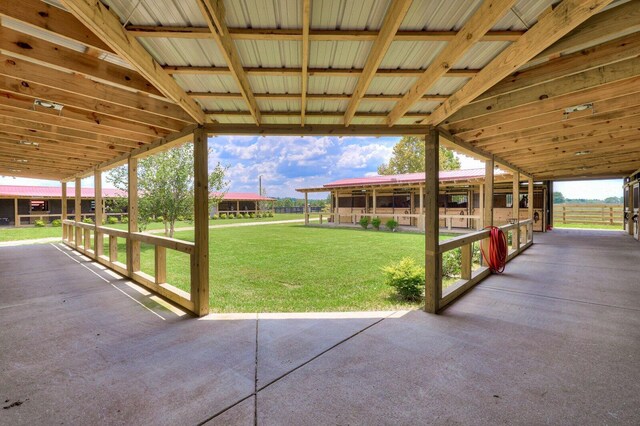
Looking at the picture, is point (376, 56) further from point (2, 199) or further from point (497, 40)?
point (2, 199)

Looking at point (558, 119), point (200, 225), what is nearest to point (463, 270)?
point (558, 119)

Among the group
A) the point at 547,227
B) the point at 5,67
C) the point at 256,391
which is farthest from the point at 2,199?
the point at 547,227

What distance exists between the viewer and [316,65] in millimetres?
2799

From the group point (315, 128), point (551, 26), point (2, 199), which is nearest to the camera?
point (551, 26)

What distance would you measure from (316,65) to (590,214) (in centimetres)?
2485

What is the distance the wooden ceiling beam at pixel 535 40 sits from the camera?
1.77m

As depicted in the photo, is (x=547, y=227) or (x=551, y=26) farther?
(x=547, y=227)

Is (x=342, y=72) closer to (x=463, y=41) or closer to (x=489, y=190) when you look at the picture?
(x=463, y=41)

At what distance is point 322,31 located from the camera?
2.23 meters

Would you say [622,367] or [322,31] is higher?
[322,31]

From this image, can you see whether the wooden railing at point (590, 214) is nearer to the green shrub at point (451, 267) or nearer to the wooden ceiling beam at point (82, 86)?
the green shrub at point (451, 267)

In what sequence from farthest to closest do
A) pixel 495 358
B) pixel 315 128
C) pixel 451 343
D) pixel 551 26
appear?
pixel 315 128
pixel 451 343
pixel 495 358
pixel 551 26

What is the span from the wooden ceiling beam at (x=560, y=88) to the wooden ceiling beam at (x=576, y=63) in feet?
0.82

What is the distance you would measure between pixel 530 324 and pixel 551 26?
3279 millimetres
